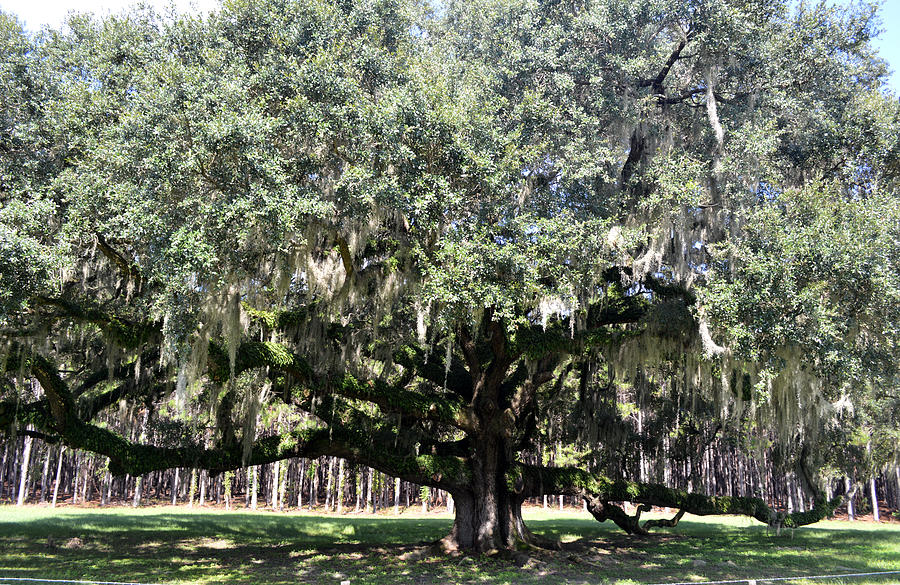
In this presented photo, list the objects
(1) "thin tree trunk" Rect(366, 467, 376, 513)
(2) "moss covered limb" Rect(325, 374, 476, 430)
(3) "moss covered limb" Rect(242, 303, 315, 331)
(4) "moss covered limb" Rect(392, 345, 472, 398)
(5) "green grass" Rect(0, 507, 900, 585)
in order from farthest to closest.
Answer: (1) "thin tree trunk" Rect(366, 467, 376, 513), (4) "moss covered limb" Rect(392, 345, 472, 398), (2) "moss covered limb" Rect(325, 374, 476, 430), (3) "moss covered limb" Rect(242, 303, 315, 331), (5) "green grass" Rect(0, 507, 900, 585)

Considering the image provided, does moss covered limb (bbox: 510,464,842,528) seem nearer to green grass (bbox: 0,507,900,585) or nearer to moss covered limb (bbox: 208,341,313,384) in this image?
green grass (bbox: 0,507,900,585)

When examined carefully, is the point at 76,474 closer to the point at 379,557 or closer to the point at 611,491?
the point at 379,557

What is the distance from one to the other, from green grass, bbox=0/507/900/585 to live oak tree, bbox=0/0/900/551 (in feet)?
5.34

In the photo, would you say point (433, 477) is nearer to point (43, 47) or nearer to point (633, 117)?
point (633, 117)

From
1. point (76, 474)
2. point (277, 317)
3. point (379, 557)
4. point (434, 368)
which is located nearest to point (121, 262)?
point (277, 317)

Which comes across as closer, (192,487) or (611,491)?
(611,491)

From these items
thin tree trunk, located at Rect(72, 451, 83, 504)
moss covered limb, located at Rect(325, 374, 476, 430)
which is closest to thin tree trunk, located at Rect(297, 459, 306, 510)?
thin tree trunk, located at Rect(72, 451, 83, 504)

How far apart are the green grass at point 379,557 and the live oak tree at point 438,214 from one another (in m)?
1.63

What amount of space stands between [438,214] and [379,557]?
7.45m

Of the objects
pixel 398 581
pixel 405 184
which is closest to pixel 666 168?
pixel 405 184

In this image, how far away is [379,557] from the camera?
1228 centimetres

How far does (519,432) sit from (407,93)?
8753mm

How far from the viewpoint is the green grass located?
10.0 m

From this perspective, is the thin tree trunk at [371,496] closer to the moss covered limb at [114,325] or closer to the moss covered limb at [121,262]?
the moss covered limb at [121,262]
